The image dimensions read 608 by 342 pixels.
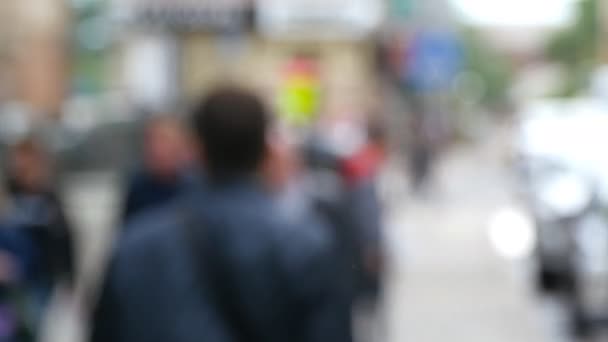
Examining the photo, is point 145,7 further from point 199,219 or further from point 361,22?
point 361,22

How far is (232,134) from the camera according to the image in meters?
3.81

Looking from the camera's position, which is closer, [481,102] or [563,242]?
[563,242]

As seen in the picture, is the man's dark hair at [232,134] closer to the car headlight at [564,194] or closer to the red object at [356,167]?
the red object at [356,167]

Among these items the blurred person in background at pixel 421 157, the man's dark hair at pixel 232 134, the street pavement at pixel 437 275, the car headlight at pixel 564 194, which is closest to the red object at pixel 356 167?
the street pavement at pixel 437 275

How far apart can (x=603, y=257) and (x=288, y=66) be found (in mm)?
22669

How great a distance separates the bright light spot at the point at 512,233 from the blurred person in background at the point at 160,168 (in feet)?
32.8

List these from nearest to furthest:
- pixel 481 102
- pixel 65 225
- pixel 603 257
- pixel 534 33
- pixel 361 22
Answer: pixel 65 225 → pixel 603 257 → pixel 361 22 → pixel 481 102 → pixel 534 33

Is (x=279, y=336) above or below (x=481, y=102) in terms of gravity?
above

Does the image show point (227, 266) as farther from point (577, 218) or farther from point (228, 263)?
point (577, 218)

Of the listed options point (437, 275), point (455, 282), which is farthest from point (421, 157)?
point (455, 282)

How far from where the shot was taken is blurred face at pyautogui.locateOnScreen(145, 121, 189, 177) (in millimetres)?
7848

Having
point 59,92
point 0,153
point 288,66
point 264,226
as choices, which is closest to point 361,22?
point 288,66

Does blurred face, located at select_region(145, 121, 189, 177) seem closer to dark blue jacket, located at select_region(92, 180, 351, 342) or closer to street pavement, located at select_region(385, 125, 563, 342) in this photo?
dark blue jacket, located at select_region(92, 180, 351, 342)

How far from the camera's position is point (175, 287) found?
12.2ft
